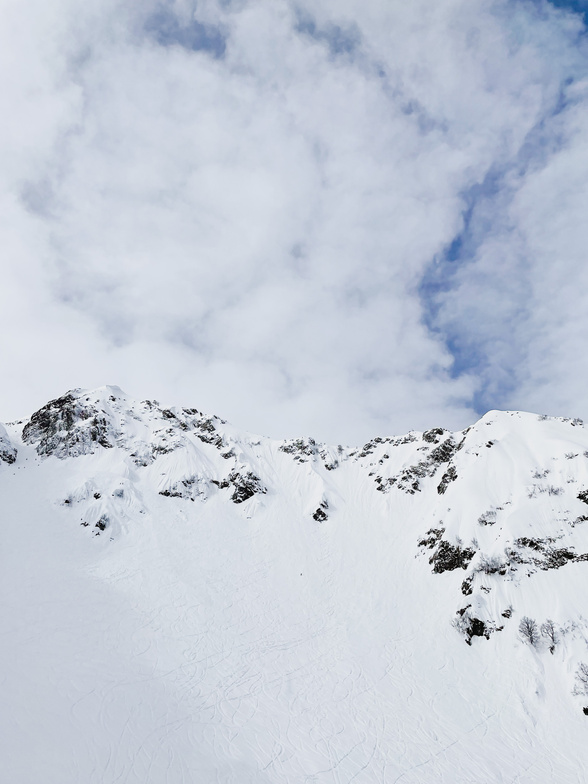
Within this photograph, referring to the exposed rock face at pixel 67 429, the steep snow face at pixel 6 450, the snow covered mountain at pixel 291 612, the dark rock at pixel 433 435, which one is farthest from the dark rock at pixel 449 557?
the steep snow face at pixel 6 450

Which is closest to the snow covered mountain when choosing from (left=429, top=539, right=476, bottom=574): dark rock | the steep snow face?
(left=429, top=539, right=476, bottom=574): dark rock

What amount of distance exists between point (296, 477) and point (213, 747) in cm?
5099

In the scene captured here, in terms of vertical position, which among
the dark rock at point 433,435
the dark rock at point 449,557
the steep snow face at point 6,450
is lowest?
the dark rock at point 449,557

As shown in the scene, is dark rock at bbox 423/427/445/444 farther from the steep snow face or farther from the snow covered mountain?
the steep snow face

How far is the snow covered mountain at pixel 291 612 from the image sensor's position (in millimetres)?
21812

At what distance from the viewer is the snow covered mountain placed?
2181 centimetres

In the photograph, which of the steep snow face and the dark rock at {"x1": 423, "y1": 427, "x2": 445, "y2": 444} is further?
the dark rock at {"x1": 423, "y1": 427, "x2": 445, "y2": 444}

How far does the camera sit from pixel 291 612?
39.2 metres

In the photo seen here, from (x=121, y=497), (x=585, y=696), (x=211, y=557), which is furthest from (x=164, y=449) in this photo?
(x=585, y=696)

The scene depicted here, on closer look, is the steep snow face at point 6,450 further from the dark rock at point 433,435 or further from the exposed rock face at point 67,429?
the dark rock at point 433,435

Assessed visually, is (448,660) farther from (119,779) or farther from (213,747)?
(119,779)

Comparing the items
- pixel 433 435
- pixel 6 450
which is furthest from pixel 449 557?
pixel 6 450

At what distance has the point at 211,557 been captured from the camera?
47562mm

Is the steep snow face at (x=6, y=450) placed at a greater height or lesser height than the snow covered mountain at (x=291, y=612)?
greater
